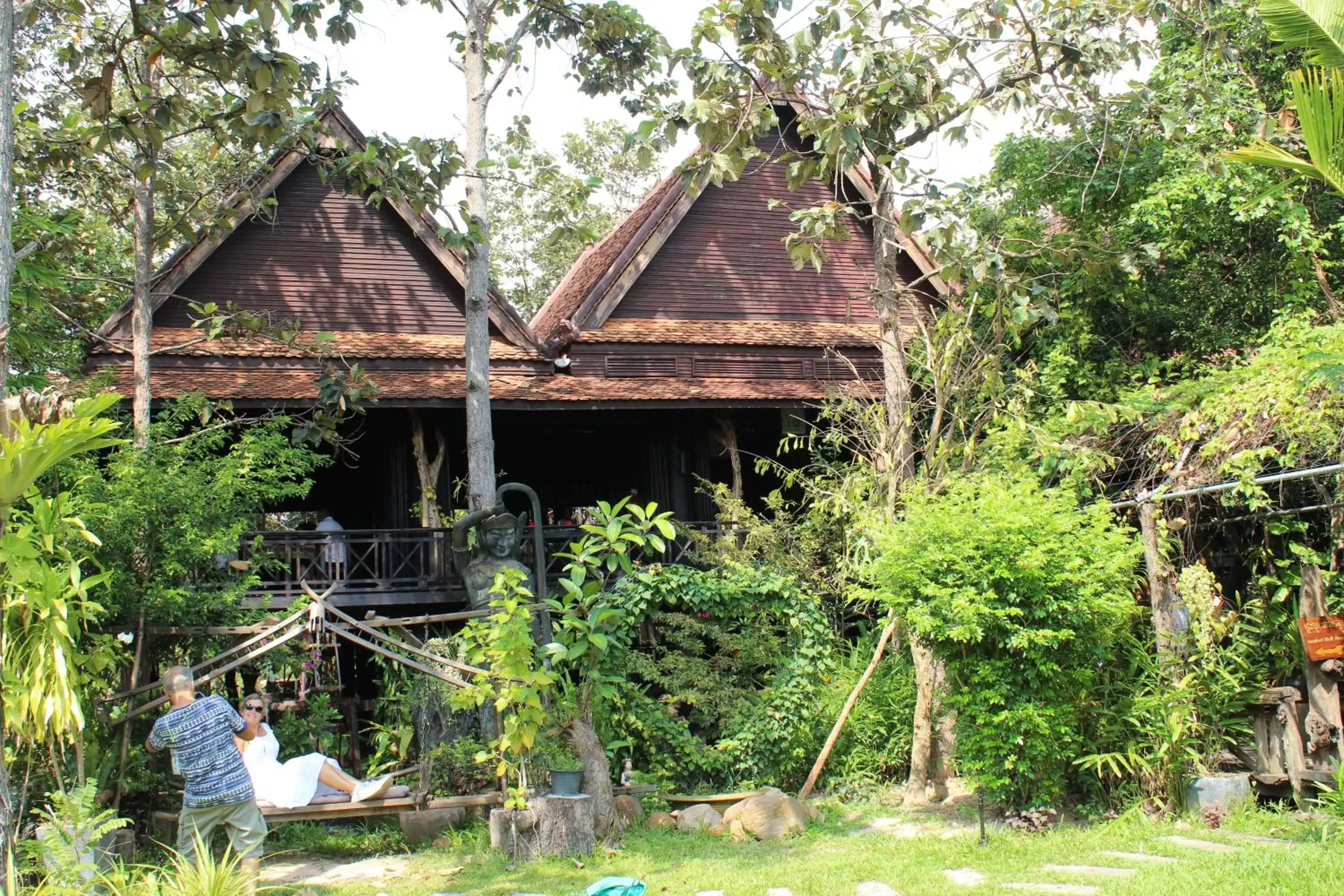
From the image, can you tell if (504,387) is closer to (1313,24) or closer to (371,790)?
(371,790)

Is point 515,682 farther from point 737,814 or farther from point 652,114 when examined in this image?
point 652,114

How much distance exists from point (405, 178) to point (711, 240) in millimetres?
6039

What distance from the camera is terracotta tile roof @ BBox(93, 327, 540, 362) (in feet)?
45.2

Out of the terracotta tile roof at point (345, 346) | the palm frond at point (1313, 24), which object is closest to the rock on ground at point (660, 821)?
the terracotta tile roof at point (345, 346)

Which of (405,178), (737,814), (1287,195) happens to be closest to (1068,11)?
(1287,195)

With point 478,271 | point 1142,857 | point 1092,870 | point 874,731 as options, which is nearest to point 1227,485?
point 1142,857

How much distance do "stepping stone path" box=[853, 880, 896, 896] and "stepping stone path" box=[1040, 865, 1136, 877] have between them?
3.20 feet

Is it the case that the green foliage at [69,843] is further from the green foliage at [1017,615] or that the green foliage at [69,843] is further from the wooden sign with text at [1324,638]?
the wooden sign with text at [1324,638]

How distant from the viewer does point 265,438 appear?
10172mm

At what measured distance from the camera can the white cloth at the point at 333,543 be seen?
12688 millimetres

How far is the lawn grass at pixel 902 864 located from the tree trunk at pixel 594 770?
250 mm

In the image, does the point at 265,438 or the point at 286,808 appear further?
the point at 265,438

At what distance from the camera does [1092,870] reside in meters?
7.18

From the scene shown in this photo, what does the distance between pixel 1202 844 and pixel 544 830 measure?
14.0ft
